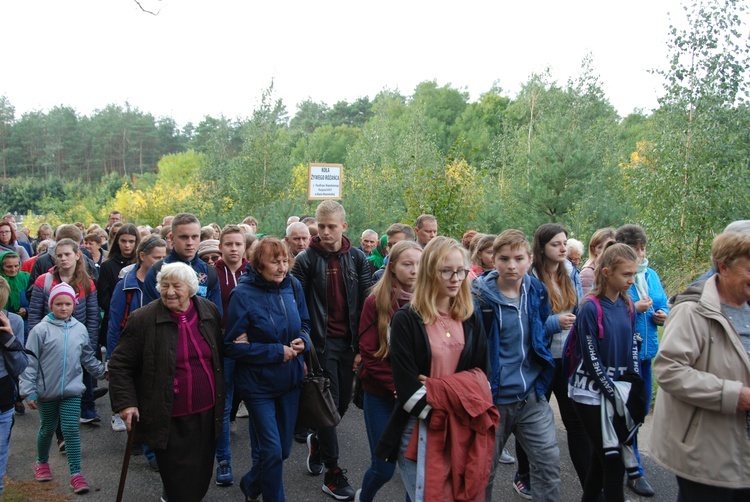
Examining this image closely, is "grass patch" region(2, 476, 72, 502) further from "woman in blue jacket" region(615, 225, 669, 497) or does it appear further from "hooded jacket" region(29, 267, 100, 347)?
"woman in blue jacket" region(615, 225, 669, 497)

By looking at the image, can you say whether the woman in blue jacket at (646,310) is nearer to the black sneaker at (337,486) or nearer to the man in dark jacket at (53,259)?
the black sneaker at (337,486)

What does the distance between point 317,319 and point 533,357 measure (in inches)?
73.8

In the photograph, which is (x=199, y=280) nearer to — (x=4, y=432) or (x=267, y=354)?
(x=267, y=354)

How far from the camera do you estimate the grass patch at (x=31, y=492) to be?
4.72m

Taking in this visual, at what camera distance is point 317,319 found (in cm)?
498

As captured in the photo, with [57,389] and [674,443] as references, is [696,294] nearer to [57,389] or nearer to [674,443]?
[674,443]

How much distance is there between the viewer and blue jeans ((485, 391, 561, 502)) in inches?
151

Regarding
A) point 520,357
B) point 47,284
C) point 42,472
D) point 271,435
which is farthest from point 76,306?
point 520,357

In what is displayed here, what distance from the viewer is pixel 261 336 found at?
4223 millimetres

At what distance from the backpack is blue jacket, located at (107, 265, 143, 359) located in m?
3.75

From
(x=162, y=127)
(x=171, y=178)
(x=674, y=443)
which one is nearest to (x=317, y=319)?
(x=674, y=443)

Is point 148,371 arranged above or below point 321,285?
below

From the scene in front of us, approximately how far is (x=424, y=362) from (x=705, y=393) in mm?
1394

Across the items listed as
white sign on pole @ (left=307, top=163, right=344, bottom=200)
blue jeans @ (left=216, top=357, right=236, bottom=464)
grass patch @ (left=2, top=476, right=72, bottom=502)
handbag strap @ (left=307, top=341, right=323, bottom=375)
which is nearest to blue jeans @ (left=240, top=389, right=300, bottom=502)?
handbag strap @ (left=307, top=341, right=323, bottom=375)
